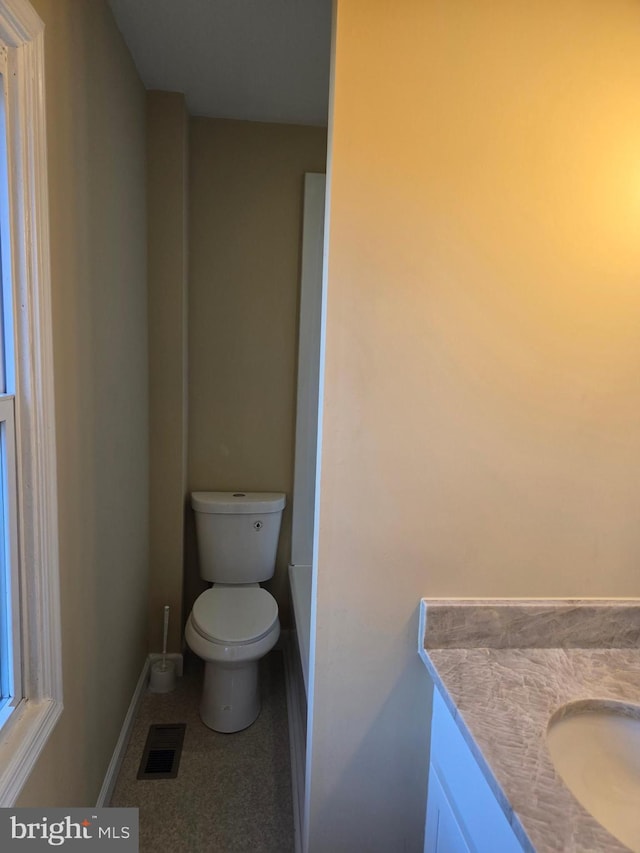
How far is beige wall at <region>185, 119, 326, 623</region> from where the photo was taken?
7.33 ft

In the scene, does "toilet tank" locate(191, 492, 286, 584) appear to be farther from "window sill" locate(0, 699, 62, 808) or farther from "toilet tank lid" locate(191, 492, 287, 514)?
"window sill" locate(0, 699, 62, 808)

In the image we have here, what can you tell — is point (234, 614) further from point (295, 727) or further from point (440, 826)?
point (440, 826)

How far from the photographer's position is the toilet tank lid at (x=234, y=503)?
2.25m

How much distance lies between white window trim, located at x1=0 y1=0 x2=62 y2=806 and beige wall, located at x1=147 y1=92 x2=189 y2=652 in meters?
1.05

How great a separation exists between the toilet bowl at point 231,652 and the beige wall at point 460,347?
0.73m

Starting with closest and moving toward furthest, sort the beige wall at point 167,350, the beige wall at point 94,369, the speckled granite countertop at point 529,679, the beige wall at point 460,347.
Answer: the speckled granite countertop at point 529,679 → the beige wall at point 460,347 → the beige wall at point 94,369 → the beige wall at point 167,350

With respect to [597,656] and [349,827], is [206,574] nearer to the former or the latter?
[349,827]

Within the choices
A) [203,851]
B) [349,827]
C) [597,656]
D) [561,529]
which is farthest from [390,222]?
[203,851]

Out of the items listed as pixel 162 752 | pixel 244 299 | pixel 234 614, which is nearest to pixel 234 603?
pixel 234 614

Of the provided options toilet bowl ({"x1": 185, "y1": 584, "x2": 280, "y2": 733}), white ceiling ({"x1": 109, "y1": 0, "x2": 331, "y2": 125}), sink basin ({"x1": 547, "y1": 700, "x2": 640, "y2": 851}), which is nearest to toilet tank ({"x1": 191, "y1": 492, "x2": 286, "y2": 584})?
toilet bowl ({"x1": 185, "y1": 584, "x2": 280, "y2": 733})

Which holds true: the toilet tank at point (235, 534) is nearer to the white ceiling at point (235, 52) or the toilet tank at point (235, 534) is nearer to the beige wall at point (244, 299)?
the beige wall at point (244, 299)

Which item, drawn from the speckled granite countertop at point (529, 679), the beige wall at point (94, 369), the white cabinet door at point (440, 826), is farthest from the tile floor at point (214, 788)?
the speckled granite countertop at point (529, 679)

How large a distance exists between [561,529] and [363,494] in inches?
18.9

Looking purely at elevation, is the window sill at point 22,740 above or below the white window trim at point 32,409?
below
